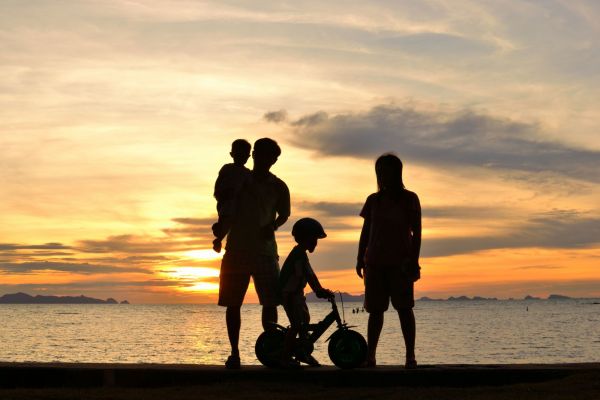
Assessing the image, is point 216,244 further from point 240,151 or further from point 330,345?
point 330,345

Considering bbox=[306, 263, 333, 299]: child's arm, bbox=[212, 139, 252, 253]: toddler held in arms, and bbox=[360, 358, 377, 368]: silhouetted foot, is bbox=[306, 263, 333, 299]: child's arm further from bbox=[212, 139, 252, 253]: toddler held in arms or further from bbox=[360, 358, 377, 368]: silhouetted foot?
bbox=[212, 139, 252, 253]: toddler held in arms

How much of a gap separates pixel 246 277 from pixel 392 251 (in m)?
1.68

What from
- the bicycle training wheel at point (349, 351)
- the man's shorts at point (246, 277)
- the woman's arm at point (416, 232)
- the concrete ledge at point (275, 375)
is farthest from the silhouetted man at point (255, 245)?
the woman's arm at point (416, 232)

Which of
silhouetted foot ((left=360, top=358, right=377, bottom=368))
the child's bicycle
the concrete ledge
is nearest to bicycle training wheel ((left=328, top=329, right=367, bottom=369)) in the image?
the child's bicycle

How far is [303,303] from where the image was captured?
29.2 ft

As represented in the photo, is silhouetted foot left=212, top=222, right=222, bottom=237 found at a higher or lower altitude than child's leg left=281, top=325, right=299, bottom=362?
higher

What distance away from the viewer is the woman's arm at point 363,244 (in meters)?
9.18

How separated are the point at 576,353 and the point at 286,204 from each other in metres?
65.0

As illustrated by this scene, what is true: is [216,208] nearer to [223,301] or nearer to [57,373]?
[223,301]

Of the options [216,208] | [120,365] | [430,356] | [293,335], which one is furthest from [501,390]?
[430,356]

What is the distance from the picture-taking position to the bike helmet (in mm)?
8820

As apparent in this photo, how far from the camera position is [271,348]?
905cm

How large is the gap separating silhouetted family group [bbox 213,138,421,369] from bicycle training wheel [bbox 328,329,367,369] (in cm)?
33

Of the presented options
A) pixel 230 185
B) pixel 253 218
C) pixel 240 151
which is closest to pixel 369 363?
pixel 253 218
